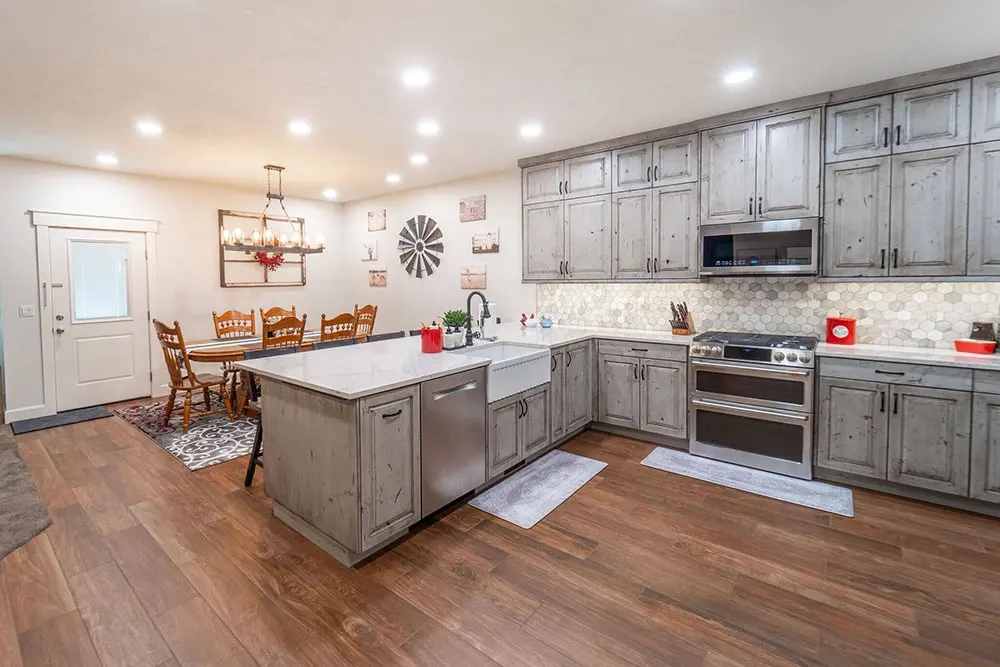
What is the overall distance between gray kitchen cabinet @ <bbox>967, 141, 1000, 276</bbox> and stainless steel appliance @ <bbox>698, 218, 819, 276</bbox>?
2.70ft

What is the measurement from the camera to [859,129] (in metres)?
3.32

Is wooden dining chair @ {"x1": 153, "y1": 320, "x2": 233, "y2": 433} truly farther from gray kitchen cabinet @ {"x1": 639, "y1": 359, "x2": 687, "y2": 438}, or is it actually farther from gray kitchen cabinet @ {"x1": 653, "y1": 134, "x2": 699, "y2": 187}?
gray kitchen cabinet @ {"x1": 653, "y1": 134, "x2": 699, "y2": 187}

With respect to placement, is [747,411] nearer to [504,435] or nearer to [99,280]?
[504,435]

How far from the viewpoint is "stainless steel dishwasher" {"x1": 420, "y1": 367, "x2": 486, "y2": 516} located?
2.69 meters

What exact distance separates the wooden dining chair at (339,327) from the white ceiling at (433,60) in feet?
5.80

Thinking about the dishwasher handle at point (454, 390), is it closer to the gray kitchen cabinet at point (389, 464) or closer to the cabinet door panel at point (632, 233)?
the gray kitchen cabinet at point (389, 464)

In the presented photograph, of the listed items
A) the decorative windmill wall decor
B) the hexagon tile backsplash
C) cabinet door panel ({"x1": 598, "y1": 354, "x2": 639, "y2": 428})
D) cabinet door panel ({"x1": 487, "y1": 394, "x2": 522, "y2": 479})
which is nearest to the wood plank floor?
cabinet door panel ({"x1": 487, "y1": 394, "x2": 522, "y2": 479})

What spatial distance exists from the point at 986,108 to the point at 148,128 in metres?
5.98

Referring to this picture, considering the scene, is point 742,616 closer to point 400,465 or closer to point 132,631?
point 400,465

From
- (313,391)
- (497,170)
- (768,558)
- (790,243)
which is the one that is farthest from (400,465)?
(497,170)

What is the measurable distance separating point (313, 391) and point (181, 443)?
2597mm

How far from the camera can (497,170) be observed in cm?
553

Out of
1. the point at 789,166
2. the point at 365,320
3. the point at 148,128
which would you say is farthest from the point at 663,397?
the point at 148,128

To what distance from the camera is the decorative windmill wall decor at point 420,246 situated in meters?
6.30
